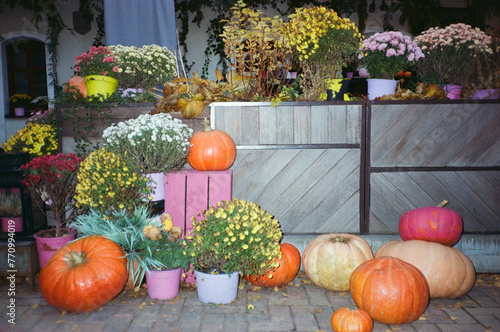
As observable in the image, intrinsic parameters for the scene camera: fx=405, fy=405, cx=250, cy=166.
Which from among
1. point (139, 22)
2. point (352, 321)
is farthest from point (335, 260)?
point (139, 22)

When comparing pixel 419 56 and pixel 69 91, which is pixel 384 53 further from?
pixel 69 91

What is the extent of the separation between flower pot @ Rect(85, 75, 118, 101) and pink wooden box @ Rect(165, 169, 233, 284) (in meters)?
1.19

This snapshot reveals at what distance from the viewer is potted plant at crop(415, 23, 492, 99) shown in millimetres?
3885

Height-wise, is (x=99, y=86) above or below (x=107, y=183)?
above

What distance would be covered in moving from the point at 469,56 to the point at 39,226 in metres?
4.24

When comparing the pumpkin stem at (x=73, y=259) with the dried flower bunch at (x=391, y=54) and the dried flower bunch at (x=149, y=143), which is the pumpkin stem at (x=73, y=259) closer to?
the dried flower bunch at (x=149, y=143)

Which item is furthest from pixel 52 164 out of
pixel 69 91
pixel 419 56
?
pixel 419 56

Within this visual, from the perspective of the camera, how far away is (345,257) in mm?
3232

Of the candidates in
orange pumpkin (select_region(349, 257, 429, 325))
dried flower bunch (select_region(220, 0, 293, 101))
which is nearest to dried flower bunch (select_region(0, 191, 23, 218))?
dried flower bunch (select_region(220, 0, 293, 101))

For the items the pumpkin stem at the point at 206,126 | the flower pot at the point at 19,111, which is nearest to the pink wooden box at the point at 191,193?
the pumpkin stem at the point at 206,126

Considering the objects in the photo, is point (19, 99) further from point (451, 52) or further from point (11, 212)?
point (451, 52)

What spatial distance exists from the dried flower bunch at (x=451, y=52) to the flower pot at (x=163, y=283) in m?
3.10

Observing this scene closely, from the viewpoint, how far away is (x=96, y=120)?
3.90 metres

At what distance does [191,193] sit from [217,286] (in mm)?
821
